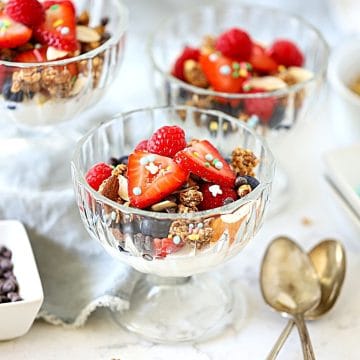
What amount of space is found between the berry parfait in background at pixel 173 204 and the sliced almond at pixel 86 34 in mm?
174

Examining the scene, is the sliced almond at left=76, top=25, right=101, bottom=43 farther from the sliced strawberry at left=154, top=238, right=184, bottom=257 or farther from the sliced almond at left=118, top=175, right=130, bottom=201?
the sliced strawberry at left=154, top=238, right=184, bottom=257

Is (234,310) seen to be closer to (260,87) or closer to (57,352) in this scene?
(57,352)

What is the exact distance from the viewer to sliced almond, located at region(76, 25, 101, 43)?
4.49 feet

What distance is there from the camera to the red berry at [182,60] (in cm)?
151

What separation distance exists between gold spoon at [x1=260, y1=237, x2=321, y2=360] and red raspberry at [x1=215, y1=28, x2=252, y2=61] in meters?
0.35

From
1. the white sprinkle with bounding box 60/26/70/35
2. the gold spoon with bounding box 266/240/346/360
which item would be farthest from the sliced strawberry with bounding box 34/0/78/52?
the gold spoon with bounding box 266/240/346/360

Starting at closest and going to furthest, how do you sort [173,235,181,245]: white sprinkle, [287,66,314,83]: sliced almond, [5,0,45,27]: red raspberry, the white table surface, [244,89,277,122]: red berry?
1. [173,235,181,245]: white sprinkle
2. the white table surface
3. [5,0,45,27]: red raspberry
4. [244,89,277,122]: red berry
5. [287,66,314,83]: sliced almond

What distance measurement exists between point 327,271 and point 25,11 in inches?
23.7

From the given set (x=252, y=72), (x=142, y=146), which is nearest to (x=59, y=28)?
(x=142, y=146)

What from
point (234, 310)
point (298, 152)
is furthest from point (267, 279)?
point (298, 152)

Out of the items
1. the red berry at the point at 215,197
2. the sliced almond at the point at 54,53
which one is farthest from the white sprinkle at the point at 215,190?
the sliced almond at the point at 54,53

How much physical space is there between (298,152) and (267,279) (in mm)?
396

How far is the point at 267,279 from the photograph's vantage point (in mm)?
1274

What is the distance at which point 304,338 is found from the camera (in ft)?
3.81
